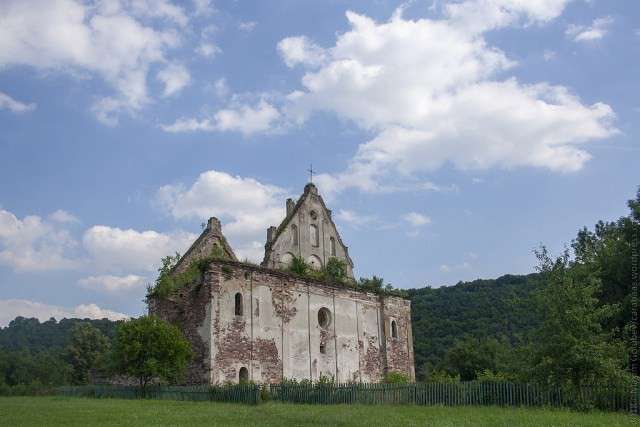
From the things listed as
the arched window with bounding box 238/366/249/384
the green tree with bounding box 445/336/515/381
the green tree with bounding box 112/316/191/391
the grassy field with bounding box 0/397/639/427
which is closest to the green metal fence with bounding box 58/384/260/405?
the green tree with bounding box 112/316/191/391

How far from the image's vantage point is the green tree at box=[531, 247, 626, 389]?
21.4m

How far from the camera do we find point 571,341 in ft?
71.3

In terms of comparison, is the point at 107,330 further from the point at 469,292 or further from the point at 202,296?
the point at 202,296

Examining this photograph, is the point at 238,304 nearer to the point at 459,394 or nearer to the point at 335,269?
the point at 335,269

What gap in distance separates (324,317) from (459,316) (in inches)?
1769

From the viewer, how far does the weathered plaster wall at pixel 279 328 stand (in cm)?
3206

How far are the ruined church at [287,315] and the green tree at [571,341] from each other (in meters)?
15.5

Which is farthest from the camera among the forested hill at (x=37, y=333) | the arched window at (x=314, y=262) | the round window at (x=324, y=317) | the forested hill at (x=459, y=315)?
the forested hill at (x=37, y=333)

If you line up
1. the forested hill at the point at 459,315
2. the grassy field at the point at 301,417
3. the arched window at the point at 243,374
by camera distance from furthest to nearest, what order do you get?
the forested hill at the point at 459,315 < the arched window at the point at 243,374 < the grassy field at the point at 301,417

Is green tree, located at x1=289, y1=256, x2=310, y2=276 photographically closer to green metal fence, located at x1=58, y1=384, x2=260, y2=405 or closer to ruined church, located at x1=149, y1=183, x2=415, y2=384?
ruined church, located at x1=149, y1=183, x2=415, y2=384

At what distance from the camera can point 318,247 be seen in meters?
43.4

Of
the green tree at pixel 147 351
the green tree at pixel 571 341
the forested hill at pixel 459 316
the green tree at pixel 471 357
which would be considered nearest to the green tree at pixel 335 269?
the green tree at pixel 147 351

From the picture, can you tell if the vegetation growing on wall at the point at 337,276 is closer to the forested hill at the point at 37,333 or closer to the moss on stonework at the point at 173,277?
the moss on stonework at the point at 173,277

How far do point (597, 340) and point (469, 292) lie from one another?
66.9 metres
